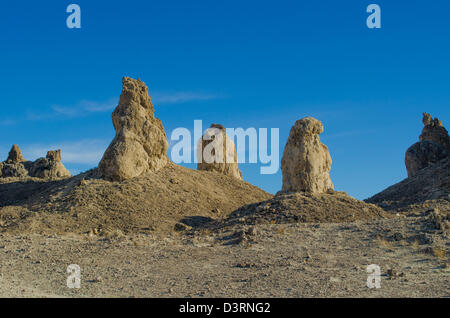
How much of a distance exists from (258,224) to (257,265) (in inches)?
212

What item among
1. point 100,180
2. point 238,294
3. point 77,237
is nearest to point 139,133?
point 100,180

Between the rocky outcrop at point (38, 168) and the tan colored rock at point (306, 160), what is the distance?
23029mm

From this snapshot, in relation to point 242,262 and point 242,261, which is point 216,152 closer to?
point 242,261

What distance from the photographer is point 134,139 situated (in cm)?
2617

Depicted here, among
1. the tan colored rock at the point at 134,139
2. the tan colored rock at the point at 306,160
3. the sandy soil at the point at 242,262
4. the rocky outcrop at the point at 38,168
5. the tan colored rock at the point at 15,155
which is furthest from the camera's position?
the tan colored rock at the point at 15,155

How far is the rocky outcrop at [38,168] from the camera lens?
4047 centimetres

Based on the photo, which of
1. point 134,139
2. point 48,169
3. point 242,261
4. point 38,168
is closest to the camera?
point 242,261

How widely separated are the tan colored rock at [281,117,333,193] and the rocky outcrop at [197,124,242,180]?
40.0 feet

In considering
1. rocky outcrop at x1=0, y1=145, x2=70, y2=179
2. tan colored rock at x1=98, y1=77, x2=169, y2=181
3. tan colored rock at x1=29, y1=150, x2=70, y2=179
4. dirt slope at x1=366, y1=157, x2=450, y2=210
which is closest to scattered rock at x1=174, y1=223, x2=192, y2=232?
tan colored rock at x1=98, y1=77, x2=169, y2=181

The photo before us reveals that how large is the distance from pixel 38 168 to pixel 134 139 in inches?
729

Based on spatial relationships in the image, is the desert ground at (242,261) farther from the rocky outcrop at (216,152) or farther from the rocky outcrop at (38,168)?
the rocky outcrop at (38,168)

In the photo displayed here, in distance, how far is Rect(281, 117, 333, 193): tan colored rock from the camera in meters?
22.1

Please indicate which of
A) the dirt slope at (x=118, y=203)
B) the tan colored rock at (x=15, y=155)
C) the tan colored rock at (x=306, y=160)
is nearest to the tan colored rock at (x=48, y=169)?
the tan colored rock at (x=15, y=155)

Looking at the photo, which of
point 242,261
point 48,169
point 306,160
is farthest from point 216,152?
point 242,261
